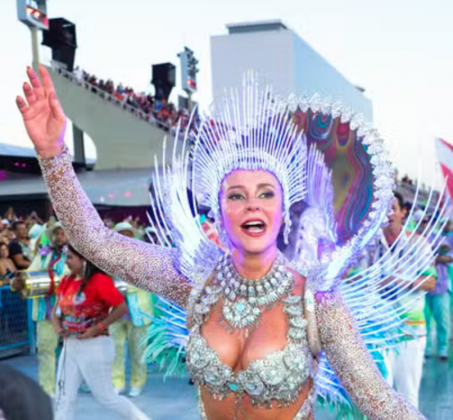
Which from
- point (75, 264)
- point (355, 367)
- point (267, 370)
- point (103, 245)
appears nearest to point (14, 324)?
point (75, 264)

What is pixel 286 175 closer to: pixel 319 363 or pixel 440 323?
pixel 319 363

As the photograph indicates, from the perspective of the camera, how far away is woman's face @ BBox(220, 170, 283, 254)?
2076 millimetres

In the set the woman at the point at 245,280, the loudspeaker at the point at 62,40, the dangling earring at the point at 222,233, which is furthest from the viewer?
the loudspeaker at the point at 62,40

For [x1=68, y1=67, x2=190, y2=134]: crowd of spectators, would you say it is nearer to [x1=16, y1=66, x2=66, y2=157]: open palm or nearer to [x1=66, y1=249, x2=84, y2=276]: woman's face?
[x1=66, y1=249, x2=84, y2=276]: woman's face

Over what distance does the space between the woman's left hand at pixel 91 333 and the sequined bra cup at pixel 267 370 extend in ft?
7.30

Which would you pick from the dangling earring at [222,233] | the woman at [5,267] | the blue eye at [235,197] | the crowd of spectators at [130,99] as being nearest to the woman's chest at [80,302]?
the dangling earring at [222,233]

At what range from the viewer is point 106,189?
66.0 ft

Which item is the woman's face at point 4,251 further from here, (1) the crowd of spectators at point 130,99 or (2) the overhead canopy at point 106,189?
(1) the crowd of spectators at point 130,99

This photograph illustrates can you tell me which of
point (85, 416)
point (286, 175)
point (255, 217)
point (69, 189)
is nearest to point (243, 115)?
point (286, 175)

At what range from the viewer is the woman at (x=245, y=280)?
1966mm

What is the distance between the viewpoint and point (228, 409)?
204cm

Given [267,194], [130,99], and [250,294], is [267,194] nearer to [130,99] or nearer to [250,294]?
[250,294]

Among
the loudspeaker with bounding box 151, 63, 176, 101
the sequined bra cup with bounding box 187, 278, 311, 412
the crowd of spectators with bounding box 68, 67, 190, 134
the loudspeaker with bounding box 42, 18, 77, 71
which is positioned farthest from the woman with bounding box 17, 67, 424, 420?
the loudspeaker with bounding box 151, 63, 176, 101

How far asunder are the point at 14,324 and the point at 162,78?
24.4m
